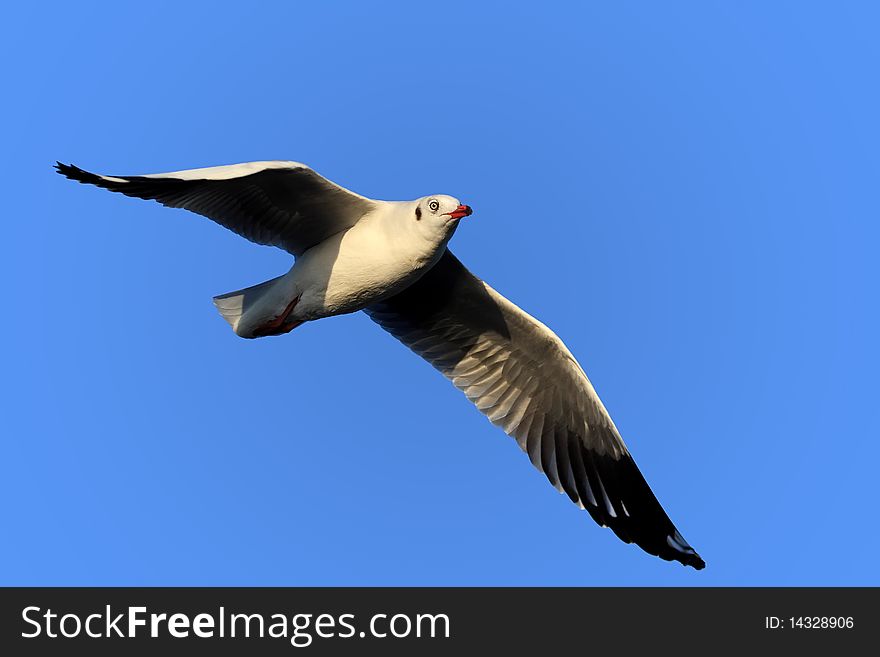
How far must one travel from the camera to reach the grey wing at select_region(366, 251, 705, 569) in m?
9.97

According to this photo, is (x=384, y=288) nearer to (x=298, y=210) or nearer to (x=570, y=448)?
(x=298, y=210)

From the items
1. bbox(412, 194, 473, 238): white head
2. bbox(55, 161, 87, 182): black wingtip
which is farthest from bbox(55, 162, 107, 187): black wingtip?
bbox(412, 194, 473, 238): white head

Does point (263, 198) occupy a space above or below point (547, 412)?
above

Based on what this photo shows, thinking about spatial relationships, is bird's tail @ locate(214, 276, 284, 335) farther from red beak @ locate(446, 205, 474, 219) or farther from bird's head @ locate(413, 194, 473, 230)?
red beak @ locate(446, 205, 474, 219)

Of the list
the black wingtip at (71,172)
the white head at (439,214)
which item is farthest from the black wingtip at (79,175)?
the white head at (439,214)

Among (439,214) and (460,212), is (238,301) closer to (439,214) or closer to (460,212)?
(439,214)

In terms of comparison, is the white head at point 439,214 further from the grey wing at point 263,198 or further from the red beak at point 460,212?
the grey wing at point 263,198

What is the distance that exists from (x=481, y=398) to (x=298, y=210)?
2.54m

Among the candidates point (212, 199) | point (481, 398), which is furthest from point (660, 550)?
point (212, 199)

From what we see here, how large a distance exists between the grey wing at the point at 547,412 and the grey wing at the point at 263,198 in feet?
4.32

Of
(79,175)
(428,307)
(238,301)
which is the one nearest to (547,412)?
(428,307)

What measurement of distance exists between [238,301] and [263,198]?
0.97 metres

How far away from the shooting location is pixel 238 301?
9.23 metres
